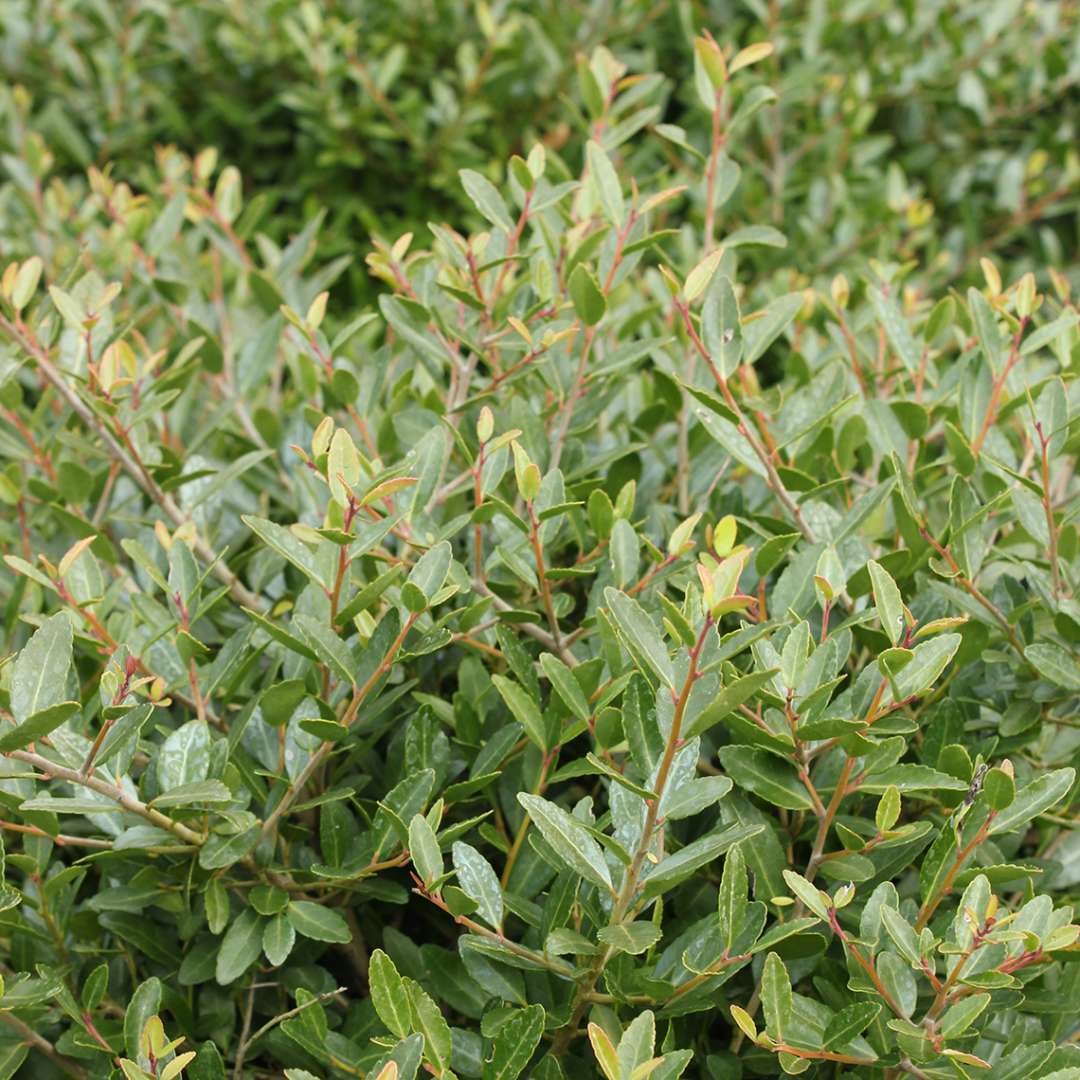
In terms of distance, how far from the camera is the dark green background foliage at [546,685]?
1.18 m

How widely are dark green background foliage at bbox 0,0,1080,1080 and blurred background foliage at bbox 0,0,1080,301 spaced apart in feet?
3.99

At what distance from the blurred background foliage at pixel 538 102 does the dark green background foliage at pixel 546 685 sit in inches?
47.9

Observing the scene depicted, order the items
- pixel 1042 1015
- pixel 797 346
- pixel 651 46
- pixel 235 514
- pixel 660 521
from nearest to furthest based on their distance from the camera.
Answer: pixel 1042 1015 < pixel 660 521 < pixel 235 514 < pixel 797 346 < pixel 651 46

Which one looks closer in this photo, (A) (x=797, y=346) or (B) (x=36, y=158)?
(A) (x=797, y=346)

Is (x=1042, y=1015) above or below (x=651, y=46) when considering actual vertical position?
below

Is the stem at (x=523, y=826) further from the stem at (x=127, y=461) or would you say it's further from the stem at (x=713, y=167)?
the stem at (x=713, y=167)

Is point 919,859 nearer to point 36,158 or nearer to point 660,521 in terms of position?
point 660,521

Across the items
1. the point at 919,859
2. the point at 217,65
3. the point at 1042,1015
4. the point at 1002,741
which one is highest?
the point at 217,65

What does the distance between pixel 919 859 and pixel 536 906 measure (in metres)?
0.49

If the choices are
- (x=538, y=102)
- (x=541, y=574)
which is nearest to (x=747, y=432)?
(x=541, y=574)

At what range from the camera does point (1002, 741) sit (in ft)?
4.73

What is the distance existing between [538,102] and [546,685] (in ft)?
8.14

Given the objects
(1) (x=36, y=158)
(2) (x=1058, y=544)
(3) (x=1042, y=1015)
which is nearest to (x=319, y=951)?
(3) (x=1042, y=1015)

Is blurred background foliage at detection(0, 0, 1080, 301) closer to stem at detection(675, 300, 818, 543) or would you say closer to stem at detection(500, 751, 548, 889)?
stem at detection(675, 300, 818, 543)
